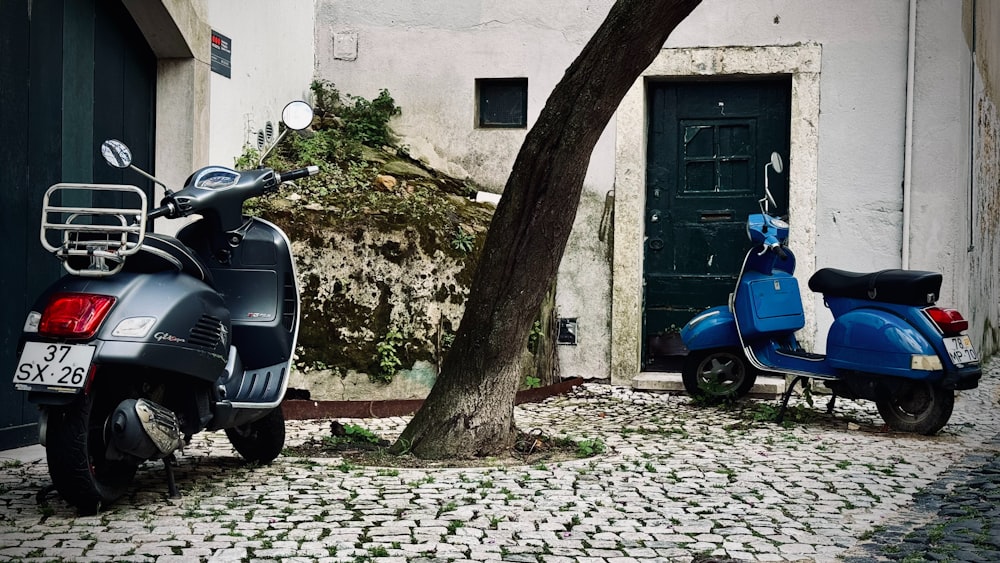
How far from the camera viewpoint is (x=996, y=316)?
44.1ft

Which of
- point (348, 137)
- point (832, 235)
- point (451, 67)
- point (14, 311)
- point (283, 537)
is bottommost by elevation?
point (283, 537)

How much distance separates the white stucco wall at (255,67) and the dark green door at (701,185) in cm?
300

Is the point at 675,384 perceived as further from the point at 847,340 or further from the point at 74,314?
the point at 74,314

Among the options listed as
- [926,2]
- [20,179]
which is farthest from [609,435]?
[926,2]

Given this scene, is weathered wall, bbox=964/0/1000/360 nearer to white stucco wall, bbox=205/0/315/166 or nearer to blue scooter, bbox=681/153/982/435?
blue scooter, bbox=681/153/982/435

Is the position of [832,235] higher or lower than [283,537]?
higher

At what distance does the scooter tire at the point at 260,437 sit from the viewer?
5449 mm

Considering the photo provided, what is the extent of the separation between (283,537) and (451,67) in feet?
20.6

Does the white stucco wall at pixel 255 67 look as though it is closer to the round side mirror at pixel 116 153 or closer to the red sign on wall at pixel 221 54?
the red sign on wall at pixel 221 54

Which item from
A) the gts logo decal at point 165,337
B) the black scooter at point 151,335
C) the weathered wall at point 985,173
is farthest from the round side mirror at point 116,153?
the weathered wall at point 985,173

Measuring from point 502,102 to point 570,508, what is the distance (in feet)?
18.5

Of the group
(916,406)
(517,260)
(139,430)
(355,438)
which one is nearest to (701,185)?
(916,406)

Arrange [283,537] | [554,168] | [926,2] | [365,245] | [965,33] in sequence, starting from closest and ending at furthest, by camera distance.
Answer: [283,537], [554,168], [365,245], [926,2], [965,33]

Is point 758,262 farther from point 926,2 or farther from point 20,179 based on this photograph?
point 20,179
